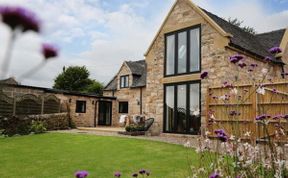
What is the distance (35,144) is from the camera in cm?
1174

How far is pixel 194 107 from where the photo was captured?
14375mm

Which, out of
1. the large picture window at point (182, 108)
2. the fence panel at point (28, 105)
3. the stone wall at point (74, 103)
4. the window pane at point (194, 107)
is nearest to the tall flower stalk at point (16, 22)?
the large picture window at point (182, 108)

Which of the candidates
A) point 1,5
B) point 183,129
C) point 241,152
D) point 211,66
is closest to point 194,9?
point 211,66

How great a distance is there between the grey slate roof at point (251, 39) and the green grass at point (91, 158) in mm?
7316

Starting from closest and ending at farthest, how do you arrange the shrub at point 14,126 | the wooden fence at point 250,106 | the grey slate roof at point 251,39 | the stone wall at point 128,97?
the wooden fence at point 250,106, the grey slate roof at point 251,39, the shrub at point 14,126, the stone wall at point 128,97

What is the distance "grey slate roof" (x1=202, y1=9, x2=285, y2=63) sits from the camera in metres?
15.1

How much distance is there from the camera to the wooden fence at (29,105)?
17.8 metres

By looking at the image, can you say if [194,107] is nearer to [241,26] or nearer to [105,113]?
[105,113]

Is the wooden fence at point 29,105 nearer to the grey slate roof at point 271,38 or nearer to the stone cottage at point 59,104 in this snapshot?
the stone cottage at point 59,104

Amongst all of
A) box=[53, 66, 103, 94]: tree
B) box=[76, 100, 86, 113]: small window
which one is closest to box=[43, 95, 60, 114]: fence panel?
box=[76, 100, 86, 113]: small window

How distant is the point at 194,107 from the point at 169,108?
5.53 ft

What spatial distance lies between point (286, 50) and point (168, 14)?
7.80 m

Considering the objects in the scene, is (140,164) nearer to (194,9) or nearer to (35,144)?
(35,144)

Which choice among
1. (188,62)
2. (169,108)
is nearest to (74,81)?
(169,108)
